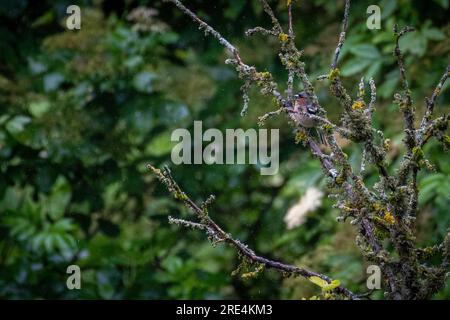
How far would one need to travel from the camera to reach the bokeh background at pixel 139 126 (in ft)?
11.4

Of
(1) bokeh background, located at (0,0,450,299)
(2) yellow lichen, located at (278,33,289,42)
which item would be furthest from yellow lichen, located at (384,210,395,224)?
(1) bokeh background, located at (0,0,450,299)

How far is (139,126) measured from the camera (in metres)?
3.62

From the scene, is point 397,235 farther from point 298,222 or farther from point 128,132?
point 128,132

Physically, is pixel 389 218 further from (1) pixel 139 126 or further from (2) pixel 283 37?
(1) pixel 139 126

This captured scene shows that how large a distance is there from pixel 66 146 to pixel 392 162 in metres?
1.60

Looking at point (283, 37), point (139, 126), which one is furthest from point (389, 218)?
point (139, 126)

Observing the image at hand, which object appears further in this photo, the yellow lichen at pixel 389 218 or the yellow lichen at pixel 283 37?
the yellow lichen at pixel 283 37

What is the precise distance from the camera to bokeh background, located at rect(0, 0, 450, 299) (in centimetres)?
346

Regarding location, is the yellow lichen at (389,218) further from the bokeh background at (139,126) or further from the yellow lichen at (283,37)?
the bokeh background at (139,126)

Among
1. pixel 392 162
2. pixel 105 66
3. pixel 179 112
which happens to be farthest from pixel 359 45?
pixel 105 66

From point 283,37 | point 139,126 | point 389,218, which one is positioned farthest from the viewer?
point 139,126

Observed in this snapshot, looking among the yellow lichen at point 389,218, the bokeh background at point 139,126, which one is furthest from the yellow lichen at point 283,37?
the bokeh background at point 139,126

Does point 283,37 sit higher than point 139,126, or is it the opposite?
point 139,126

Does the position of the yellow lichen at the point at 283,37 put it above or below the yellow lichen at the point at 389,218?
above
